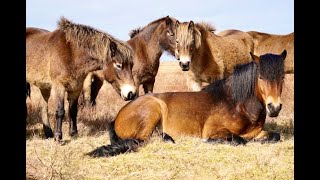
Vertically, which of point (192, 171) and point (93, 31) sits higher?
point (93, 31)

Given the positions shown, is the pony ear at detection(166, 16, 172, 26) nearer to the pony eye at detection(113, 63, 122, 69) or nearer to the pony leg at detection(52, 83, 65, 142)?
the pony eye at detection(113, 63, 122, 69)

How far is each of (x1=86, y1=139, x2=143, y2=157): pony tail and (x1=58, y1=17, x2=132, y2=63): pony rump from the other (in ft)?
6.82

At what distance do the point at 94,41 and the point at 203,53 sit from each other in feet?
9.71

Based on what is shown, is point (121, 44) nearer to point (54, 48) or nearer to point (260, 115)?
point (54, 48)

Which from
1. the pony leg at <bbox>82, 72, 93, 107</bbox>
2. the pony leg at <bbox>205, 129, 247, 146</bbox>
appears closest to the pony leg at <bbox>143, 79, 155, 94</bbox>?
the pony leg at <bbox>82, 72, 93, 107</bbox>

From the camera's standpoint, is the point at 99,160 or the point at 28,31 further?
the point at 28,31

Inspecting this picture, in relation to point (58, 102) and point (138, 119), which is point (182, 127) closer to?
point (138, 119)

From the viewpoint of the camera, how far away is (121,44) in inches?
316

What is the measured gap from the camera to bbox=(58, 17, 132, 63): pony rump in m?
7.96

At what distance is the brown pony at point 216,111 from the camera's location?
663 centimetres

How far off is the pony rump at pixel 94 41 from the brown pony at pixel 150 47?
1.90 metres

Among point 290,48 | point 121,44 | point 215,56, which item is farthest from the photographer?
point 290,48

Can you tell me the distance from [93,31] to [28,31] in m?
2.01
